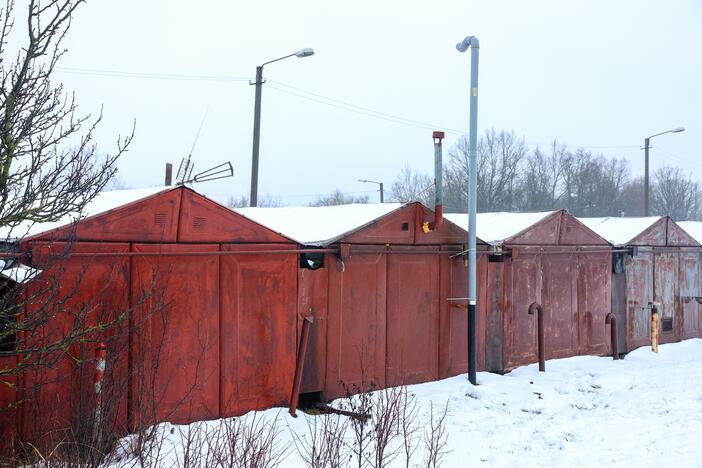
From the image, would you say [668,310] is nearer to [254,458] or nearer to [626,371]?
[626,371]

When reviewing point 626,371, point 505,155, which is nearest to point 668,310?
point 626,371

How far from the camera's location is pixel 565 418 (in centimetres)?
951

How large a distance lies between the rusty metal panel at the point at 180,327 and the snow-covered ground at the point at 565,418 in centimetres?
29

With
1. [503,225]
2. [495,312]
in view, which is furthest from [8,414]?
[503,225]

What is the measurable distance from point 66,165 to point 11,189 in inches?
15.2

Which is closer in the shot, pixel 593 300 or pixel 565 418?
pixel 565 418

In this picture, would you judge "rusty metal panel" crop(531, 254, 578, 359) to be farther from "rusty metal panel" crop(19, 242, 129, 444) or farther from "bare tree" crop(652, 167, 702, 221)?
"bare tree" crop(652, 167, 702, 221)

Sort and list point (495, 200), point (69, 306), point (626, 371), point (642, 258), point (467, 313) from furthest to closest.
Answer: point (495, 200) → point (642, 258) → point (626, 371) → point (467, 313) → point (69, 306)

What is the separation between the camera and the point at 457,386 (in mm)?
Result: 10344

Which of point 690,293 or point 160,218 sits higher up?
point 160,218

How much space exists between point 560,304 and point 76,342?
29.8ft

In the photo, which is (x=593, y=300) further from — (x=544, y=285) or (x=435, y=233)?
(x=435, y=233)

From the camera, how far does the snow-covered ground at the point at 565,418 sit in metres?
7.65

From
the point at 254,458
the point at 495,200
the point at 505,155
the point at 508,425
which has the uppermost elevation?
the point at 505,155
